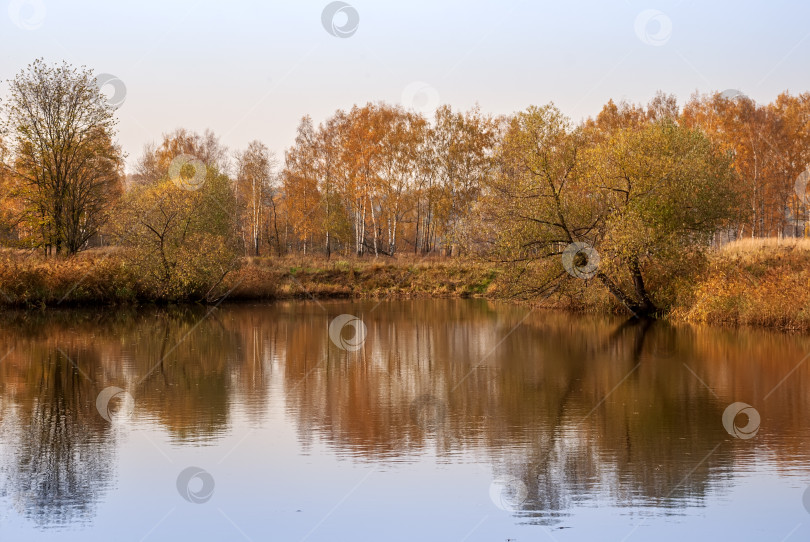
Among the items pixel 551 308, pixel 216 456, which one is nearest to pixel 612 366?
pixel 216 456

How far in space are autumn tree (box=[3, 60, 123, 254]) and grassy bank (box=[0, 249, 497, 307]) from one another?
8.07 feet

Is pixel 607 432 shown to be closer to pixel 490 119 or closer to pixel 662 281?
pixel 662 281

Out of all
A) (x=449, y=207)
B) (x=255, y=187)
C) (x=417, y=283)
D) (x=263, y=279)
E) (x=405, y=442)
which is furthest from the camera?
(x=255, y=187)

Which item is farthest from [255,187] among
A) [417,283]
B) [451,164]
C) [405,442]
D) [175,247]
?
[405,442]

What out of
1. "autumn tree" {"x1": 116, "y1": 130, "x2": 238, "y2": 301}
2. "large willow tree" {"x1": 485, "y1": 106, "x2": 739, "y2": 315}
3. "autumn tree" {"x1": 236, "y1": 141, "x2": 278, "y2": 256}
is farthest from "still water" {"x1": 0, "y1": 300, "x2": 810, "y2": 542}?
"autumn tree" {"x1": 236, "y1": 141, "x2": 278, "y2": 256}

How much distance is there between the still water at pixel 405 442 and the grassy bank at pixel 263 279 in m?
12.8

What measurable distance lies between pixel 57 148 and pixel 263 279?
40.3 ft

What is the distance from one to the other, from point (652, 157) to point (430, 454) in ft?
71.8

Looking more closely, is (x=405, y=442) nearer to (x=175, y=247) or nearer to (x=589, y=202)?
(x=589, y=202)

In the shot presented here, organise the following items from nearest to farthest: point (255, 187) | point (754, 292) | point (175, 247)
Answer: point (754, 292), point (175, 247), point (255, 187)

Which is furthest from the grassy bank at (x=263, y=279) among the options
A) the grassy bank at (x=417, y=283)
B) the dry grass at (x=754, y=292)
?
the dry grass at (x=754, y=292)

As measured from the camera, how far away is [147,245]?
3791cm

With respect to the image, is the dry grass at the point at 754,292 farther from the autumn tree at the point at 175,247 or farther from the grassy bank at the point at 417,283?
the autumn tree at the point at 175,247

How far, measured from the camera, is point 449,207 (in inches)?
2240
